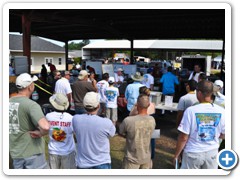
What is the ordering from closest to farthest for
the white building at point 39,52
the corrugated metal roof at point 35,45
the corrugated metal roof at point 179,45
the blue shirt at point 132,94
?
the blue shirt at point 132,94
the corrugated metal roof at point 179,45
the corrugated metal roof at point 35,45
the white building at point 39,52

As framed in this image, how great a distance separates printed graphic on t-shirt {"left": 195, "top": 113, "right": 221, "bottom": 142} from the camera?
274 centimetres

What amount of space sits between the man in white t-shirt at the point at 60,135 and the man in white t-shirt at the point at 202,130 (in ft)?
4.79

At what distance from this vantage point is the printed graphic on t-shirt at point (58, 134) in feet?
10.2

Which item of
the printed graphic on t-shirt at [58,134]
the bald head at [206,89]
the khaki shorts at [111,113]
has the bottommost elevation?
the khaki shorts at [111,113]

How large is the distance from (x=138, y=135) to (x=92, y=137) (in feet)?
2.00

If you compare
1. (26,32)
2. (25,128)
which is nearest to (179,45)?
(26,32)

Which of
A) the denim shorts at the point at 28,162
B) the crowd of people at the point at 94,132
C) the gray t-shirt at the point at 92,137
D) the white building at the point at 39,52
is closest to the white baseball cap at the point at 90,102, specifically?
the crowd of people at the point at 94,132

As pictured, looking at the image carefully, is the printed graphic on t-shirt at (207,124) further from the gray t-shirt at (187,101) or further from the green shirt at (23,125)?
the green shirt at (23,125)

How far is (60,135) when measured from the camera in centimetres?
314

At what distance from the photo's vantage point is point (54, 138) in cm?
318

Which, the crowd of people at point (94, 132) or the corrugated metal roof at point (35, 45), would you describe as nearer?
the crowd of people at point (94, 132)

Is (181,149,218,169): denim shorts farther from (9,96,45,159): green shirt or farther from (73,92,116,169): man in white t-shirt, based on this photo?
(9,96,45,159): green shirt

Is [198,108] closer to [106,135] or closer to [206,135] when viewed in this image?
[206,135]
